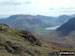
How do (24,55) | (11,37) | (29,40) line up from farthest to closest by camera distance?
(29,40)
(11,37)
(24,55)

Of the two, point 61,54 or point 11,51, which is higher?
point 11,51

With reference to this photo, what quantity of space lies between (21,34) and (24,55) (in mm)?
28807

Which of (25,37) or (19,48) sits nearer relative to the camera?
(19,48)

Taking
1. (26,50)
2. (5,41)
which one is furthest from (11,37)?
(26,50)

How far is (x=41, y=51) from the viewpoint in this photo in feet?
309

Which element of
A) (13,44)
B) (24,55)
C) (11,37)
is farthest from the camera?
(11,37)

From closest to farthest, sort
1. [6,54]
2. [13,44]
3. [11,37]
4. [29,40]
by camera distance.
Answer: [6,54] → [13,44] → [11,37] → [29,40]

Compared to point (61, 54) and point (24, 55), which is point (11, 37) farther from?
point (61, 54)

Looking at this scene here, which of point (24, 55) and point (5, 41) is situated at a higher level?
point (5, 41)

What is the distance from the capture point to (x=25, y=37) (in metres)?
109

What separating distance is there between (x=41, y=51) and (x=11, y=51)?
54.1 feet

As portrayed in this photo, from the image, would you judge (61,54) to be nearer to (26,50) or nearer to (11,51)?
(26,50)

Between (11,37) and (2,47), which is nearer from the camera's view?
(2,47)

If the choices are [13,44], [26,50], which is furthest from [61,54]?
[13,44]
